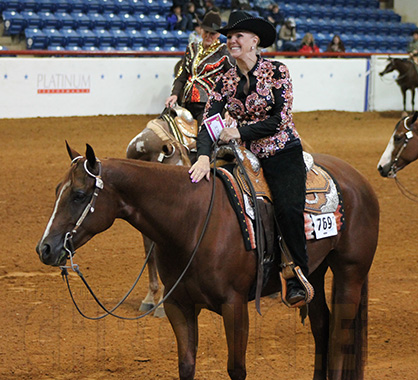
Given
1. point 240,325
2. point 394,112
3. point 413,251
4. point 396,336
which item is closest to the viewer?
point 240,325

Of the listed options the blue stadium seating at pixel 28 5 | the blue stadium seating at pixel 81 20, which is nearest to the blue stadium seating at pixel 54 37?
the blue stadium seating at pixel 81 20

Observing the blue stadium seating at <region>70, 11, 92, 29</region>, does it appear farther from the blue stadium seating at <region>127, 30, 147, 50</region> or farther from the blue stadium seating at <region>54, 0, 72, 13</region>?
the blue stadium seating at <region>127, 30, 147, 50</region>

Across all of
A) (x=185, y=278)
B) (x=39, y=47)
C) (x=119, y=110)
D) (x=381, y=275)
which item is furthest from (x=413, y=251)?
A: (x=39, y=47)

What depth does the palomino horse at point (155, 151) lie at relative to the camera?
6059 mm

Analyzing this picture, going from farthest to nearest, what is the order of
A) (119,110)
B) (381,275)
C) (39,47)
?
(39,47) < (119,110) < (381,275)

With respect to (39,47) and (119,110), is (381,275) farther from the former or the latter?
(39,47)

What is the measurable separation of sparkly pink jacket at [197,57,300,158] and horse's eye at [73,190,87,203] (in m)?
0.82

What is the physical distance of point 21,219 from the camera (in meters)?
8.77

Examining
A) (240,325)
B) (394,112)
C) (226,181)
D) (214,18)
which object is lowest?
(394,112)

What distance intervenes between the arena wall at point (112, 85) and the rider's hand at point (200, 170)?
37.3ft

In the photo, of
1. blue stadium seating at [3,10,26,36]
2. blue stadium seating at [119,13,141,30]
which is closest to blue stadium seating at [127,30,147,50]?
blue stadium seating at [119,13,141,30]

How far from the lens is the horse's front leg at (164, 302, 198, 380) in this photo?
3861mm

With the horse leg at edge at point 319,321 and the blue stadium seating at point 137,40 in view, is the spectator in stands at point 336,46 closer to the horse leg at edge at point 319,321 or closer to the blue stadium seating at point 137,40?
the blue stadium seating at point 137,40

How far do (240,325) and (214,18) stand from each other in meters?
3.70
